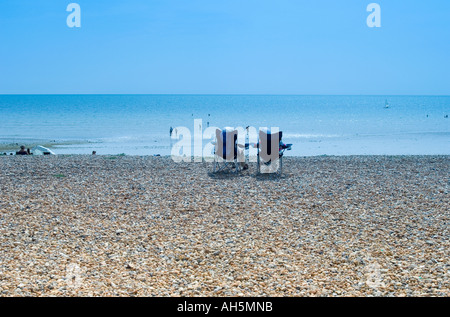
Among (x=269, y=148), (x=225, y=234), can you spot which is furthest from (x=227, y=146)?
(x=225, y=234)

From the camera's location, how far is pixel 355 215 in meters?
6.61

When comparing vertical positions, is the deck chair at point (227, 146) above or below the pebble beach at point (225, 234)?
above

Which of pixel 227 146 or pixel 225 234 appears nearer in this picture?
pixel 225 234

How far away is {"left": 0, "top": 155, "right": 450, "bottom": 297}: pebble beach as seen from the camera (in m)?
4.21

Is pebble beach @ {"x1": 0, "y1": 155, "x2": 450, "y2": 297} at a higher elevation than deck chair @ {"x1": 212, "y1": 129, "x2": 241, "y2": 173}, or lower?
lower

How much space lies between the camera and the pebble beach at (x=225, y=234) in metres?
4.21

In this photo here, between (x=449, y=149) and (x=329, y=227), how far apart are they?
1781cm

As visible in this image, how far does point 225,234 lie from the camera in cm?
573

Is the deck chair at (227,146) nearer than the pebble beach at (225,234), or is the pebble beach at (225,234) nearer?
the pebble beach at (225,234)

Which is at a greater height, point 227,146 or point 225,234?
point 227,146

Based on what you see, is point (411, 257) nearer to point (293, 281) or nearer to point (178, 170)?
point (293, 281)

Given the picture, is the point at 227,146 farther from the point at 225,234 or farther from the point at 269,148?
the point at 225,234
